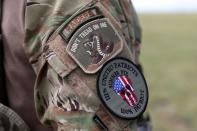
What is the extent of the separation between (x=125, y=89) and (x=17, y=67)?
337mm

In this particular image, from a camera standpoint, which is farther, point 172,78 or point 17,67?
point 172,78

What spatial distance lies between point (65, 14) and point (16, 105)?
34cm

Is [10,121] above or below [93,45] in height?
below

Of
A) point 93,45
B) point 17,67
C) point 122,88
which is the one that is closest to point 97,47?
point 93,45

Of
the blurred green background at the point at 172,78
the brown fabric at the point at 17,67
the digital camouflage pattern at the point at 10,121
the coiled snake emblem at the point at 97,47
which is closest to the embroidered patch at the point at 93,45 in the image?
the coiled snake emblem at the point at 97,47

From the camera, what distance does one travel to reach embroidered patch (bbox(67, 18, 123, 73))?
90 centimetres

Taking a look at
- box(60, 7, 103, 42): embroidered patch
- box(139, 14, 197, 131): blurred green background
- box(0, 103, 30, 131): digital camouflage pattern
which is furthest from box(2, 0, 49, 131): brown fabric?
box(139, 14, 197, 131): blurred green background

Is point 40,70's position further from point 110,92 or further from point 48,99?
point 110,92

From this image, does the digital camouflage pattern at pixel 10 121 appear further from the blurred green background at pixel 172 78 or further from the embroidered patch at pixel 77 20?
the blurred green background at pixel 172 78

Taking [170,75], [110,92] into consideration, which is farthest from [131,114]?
[170,75]

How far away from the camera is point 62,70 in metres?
0.91

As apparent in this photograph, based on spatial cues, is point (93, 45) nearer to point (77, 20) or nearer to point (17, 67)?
point (77, 20)

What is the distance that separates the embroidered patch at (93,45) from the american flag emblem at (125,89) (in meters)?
0.06

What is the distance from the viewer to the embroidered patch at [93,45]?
35.6 inches
